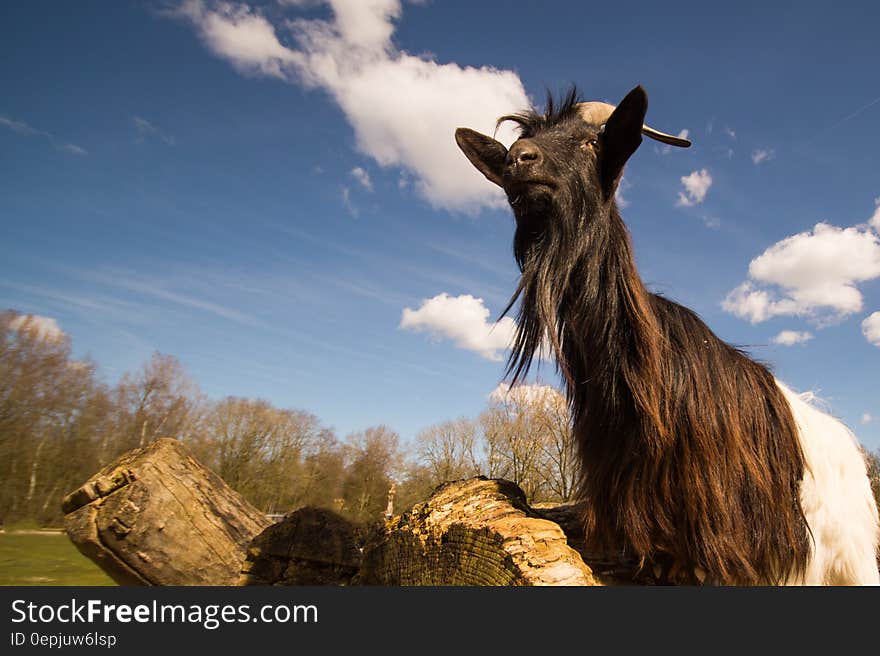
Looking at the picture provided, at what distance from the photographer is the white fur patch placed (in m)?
2.79

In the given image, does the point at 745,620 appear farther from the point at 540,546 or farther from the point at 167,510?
the point at 167,510

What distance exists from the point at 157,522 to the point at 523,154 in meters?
3.23

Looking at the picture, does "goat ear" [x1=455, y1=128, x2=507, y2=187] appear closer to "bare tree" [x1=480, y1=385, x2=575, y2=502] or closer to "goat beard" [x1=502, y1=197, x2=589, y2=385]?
"goat beard" [x1=502, y1=197, x2=589, y2=385]

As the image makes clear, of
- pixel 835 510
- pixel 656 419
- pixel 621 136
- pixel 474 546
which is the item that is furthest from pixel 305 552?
pixel 621 136

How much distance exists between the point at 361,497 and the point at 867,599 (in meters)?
12.2

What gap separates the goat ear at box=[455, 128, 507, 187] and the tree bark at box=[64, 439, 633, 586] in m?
2.17

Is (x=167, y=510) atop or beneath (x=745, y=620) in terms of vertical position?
atop

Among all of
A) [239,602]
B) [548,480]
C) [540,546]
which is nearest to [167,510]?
[239,602]

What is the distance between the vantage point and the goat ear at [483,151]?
347 centimetres

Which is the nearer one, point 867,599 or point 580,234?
point 867,599

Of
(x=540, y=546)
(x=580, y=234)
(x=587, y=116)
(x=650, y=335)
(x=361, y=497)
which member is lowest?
(x=361, y=497)

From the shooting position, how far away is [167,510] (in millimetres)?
3236

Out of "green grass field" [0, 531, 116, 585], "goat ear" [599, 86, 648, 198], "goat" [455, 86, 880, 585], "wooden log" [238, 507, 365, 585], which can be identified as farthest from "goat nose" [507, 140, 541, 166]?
"green grass field" [0, 531, 116, 585]

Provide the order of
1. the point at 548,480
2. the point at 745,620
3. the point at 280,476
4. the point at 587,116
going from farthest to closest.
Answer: the point at 280,476 < the point at 548,480 < the point at 587,116 < the point at 745,620
